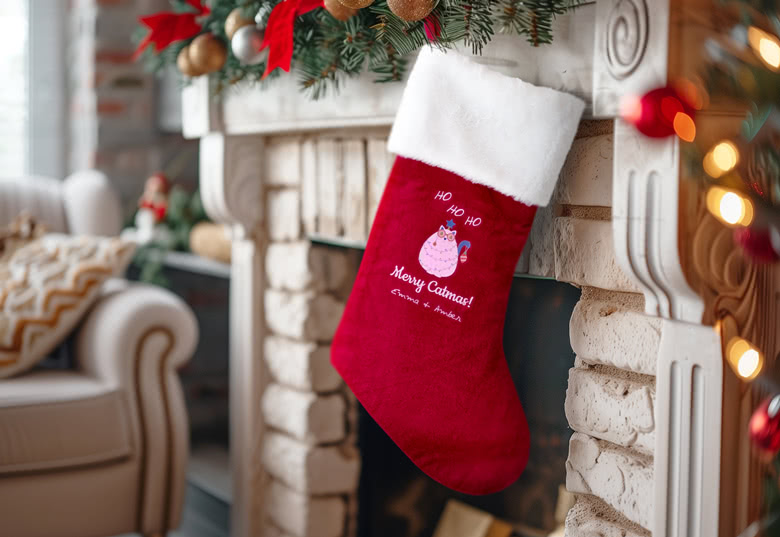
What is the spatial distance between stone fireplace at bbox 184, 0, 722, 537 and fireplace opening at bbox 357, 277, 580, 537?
13cm

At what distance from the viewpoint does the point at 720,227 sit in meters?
0.93

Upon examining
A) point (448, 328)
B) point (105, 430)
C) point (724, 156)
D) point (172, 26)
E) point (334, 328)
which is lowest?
point (105, 430)

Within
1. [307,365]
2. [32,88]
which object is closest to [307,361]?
[307,365]

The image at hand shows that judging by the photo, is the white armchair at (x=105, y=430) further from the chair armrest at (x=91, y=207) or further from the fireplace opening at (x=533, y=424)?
the fireplace opening at (x=533, y=424)

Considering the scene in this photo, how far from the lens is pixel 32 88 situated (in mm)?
3018

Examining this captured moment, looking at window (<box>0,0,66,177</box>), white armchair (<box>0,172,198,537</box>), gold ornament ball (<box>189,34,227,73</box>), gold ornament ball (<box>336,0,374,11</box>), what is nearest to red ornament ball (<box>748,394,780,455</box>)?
gold ornament ball (<box>336,0,374,11</box>)

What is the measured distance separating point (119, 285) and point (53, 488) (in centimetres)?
57

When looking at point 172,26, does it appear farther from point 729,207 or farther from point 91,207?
point 729,207

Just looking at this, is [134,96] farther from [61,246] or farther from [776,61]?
[776,61]

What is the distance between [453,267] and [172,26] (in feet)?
2.64

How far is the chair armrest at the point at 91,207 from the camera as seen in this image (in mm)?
2436

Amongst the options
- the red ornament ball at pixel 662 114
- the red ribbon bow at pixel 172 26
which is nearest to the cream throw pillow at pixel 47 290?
the red ribbon bow at pixel 172 26

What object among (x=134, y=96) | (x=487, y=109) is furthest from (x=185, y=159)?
(x=487, y=109)

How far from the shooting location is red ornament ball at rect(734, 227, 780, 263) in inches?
22.8
